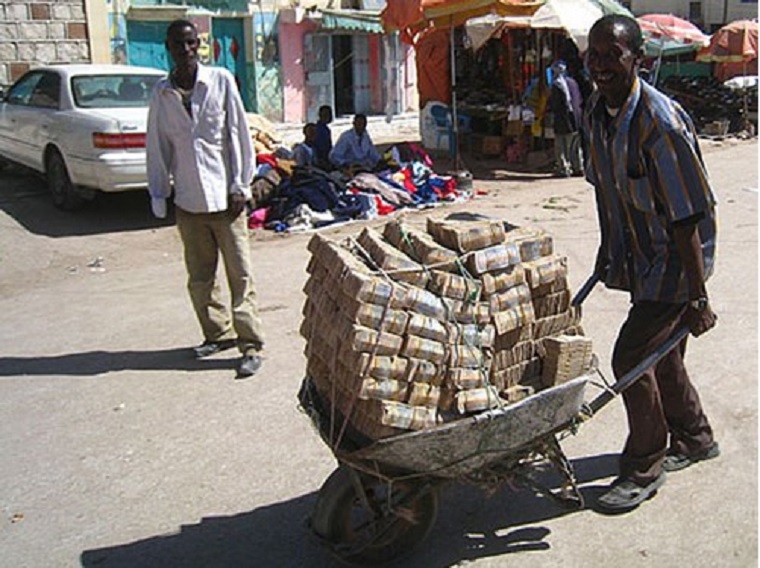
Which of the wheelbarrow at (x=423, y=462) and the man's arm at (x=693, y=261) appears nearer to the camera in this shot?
the wheelbarrow at (x=423, y=462)

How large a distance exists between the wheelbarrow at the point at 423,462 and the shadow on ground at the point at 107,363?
2.38m

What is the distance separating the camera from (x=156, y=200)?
5.43m

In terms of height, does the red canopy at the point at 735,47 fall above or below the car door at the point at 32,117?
above

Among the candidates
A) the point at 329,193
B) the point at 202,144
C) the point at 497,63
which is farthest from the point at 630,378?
the point at 497,63

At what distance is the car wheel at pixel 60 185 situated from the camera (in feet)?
34.3

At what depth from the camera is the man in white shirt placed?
5215 mm

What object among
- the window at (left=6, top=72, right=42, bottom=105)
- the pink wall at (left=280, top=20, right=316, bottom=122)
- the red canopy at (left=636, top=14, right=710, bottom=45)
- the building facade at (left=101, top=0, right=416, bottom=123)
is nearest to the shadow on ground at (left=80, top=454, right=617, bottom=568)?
the window at (left=6, top=72, right=42, bottom=105)

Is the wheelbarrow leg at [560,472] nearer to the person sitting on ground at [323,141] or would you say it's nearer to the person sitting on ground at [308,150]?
the person sitting on ground at [308,150]

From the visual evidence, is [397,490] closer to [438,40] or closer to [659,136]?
[659,136]

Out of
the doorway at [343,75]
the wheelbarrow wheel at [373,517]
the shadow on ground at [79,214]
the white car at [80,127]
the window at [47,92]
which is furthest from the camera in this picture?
the doorway at [343,75]

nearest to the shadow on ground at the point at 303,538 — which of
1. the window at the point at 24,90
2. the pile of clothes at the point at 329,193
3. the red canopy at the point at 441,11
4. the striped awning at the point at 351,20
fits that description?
the pile of clothes at the point at 329,193

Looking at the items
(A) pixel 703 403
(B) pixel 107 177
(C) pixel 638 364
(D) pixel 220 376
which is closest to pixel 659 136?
(C) pixel 638 364

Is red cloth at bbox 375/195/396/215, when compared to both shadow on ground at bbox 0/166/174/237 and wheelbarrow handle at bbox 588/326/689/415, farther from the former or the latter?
wheelbarrow handle at bbox 588/326/689/415

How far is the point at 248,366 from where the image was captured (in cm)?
530
